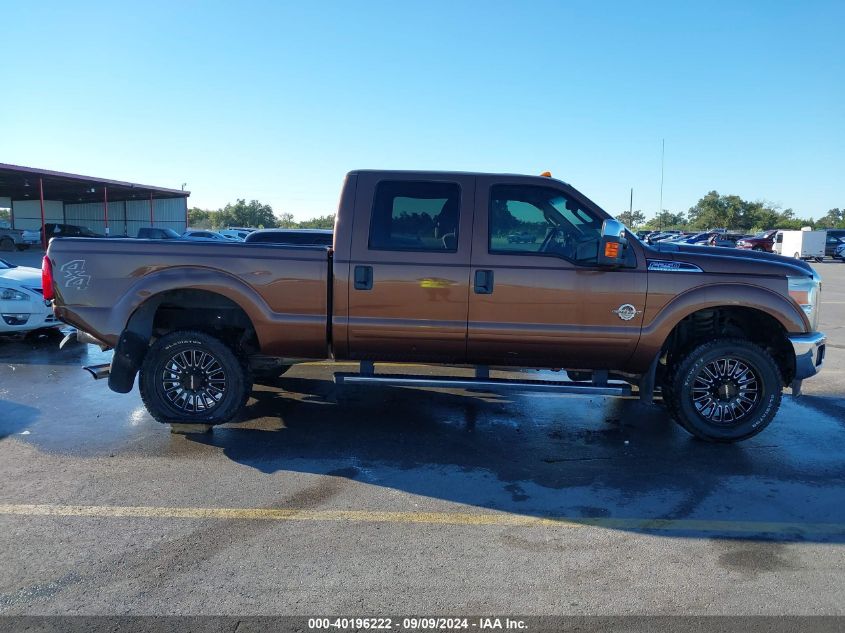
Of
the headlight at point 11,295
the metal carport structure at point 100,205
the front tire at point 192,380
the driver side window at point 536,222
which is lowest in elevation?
the front tire at point 192,380

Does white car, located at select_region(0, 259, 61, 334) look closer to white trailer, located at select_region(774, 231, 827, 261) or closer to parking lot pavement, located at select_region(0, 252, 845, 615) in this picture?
parking lot pavement, located at select_region(0, 252, 845, 615)

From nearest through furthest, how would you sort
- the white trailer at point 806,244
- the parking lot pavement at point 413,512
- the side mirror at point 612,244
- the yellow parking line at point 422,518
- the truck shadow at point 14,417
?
the parking lot pavement at point 413,512 → the yellow parking line at point 422,518 → the side mirror at point 612,244 → the truck shadow at point 14,417 → the white trailer at point 806,244

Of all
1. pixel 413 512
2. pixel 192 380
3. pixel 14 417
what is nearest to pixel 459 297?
pixel 413 512

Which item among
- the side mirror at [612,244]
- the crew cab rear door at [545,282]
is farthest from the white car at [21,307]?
the side mirror at [612,244]

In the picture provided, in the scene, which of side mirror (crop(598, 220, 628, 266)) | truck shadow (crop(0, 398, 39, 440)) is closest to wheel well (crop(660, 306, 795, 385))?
side mirror (crop(598, 220, 628, 266))

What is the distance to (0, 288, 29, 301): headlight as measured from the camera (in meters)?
8.70

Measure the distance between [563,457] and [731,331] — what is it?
77.1 inches

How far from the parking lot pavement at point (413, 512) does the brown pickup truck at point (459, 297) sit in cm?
53

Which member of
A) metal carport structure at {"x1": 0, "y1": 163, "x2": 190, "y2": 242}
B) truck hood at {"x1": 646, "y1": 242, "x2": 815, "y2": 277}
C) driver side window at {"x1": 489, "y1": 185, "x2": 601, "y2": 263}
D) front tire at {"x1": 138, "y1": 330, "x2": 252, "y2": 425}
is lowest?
front tire at {"x1": 138, "y1": 330, "x2": 252, "y2": 425}

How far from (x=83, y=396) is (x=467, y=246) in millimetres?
4366

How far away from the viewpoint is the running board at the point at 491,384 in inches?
195

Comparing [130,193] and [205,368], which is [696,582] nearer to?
[205,368]

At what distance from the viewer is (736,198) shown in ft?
247

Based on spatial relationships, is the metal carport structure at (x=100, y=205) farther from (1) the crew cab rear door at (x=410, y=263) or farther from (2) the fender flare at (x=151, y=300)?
(1) the crew cab rear door at (x=410, y=263)
